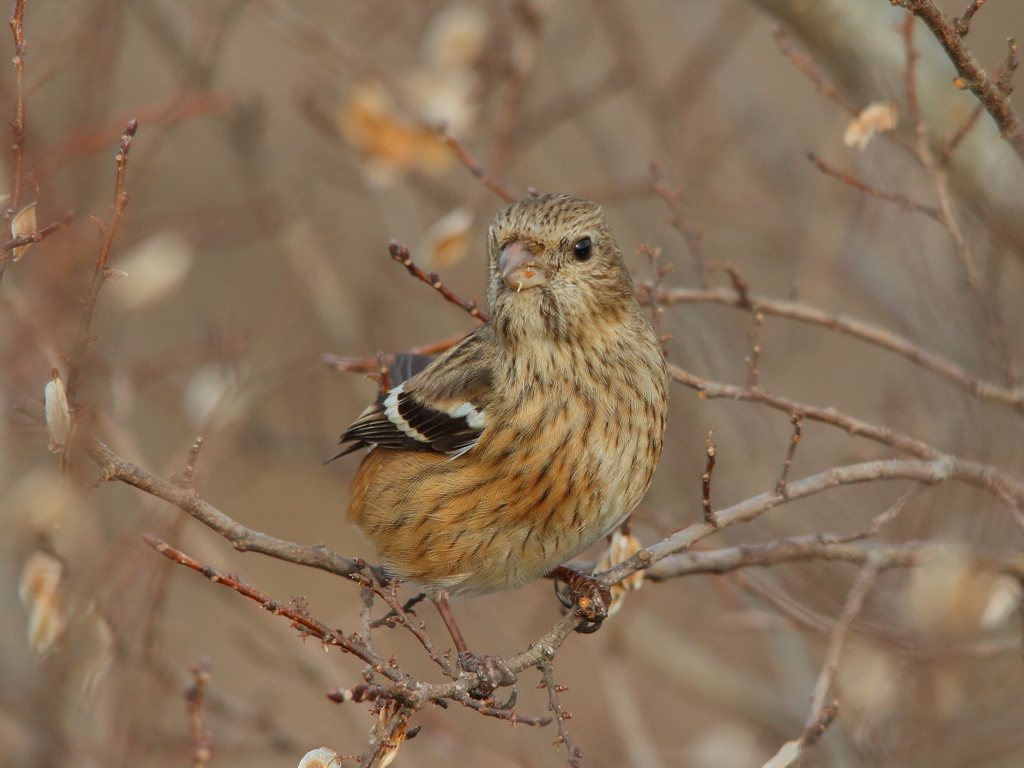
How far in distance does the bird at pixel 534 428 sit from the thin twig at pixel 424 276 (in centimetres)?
A: 10

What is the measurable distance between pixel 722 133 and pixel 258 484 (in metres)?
5.45

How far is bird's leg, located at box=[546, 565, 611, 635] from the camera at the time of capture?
10.9 feet

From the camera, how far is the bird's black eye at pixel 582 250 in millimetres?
3723

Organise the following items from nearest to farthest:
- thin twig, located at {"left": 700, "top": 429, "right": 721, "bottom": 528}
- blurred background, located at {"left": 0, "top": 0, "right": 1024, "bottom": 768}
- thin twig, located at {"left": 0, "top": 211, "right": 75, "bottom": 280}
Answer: thin twig, located at {"left": 0, "top": 211, "right": 75, "bottom": 280} → thin twig, located at {"left": 700, "top": 429, "right": 721, "bottom": 528} → blurred background, located at {"left": 0, "top": 0, "right": 1024, "bottom": 768}

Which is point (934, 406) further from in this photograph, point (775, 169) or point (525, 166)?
point (525, 166)

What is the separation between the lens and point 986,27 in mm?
8711

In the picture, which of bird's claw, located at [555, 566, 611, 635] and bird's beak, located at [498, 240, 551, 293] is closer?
bird's claw, located at [555, 566, 611, 635]

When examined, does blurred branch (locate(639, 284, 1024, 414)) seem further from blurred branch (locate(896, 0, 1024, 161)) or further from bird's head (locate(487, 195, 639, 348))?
blurred branch (locate(896, 0, 1024, 161))

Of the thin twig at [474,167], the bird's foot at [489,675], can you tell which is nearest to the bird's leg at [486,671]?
the bird's foot at [489,675]

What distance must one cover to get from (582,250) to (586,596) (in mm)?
1226

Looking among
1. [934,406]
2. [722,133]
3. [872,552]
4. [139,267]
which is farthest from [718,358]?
[139,267]

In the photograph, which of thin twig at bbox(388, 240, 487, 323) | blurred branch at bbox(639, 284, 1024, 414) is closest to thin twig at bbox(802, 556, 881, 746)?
blurred branch at bbox(639, 284, 1024, 414)

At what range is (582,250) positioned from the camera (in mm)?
3746

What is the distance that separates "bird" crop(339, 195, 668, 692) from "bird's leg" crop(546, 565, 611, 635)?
15 centimetres
